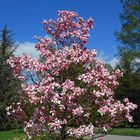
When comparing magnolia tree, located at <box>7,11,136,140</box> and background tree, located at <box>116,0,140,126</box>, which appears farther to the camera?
background tree, located at <box>116,0,140,126</box>

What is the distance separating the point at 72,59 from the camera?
992cm

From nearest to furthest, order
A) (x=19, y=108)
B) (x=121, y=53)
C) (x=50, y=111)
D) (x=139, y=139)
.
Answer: (x=50, y=111) → (x=19, y=108) → (x=139, y=139) → (x=121, y=53)

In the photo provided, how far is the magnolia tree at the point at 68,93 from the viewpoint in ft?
31.6

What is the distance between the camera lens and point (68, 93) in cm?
952

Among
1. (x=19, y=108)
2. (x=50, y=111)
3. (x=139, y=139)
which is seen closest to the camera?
(x=50, y=111)

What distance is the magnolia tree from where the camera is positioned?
31.6ft

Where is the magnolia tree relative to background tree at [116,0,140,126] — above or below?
below

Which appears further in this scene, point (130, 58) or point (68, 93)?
point (130, 58)

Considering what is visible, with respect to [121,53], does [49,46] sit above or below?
below

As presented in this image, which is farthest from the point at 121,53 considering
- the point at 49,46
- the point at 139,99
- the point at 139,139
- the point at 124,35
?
the point at 49,46

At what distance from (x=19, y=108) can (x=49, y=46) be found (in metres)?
1.63

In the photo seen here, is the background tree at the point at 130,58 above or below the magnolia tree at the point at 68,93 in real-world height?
above

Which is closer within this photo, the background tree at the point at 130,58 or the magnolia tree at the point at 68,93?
the magnolia tree at the point at 68,93

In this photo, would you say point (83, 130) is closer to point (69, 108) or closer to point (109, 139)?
point (69, 108)
